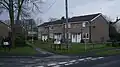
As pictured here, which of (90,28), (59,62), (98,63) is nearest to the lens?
(98,63)

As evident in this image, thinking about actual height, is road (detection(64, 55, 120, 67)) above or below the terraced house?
below

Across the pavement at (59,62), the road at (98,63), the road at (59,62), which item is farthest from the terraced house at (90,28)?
the road at (98,63)

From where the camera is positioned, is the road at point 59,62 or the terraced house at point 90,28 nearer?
the road at point 59,62

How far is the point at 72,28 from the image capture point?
59.1 meters

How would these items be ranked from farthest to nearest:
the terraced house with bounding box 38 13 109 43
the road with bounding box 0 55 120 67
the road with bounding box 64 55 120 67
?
the terraced house with bounding box 38 13 109 43 < the road with bounding box 0 55 120 67 < the road with bounding box 64 55 120 67

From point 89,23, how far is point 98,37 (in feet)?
16.5


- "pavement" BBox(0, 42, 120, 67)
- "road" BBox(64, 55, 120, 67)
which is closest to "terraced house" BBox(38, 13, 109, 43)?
"pavement" BBox(0, 42, 120, 67)

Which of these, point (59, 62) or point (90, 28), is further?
point (90, 28)

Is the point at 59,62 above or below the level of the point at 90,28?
below

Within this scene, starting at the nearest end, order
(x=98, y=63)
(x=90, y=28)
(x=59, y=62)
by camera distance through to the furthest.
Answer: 1. (x=98, y=63)
2. (x=59, y=62)
3. (x=90, y=28)

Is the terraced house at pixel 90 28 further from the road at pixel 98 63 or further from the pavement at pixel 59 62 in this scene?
the road at pixel 98 63

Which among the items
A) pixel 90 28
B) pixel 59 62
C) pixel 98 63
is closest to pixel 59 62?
pixel 59 62

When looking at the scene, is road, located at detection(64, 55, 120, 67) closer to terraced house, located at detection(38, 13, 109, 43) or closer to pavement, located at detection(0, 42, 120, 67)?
pavement, located at detection(0, 42, 120, 67)

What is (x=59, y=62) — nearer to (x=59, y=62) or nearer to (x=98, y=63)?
(x=59, y=62)
